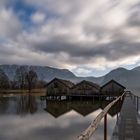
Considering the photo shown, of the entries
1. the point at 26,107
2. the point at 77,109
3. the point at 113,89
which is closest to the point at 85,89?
the point at 113,89

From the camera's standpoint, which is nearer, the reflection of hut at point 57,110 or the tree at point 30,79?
the reflection of hut at point 57,110

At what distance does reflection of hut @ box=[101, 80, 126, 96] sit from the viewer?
70125 mm

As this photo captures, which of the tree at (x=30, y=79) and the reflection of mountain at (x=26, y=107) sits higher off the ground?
the tree at (x=30, y=79)

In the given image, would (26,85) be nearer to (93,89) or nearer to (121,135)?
(93,89)

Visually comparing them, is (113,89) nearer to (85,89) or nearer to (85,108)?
(85,89)

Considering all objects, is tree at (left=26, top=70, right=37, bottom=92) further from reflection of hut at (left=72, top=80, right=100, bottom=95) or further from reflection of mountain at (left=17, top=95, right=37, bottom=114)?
reflection of mountain at (left=17, top=95, right=37, bottom=114)

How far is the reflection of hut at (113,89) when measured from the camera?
230ft

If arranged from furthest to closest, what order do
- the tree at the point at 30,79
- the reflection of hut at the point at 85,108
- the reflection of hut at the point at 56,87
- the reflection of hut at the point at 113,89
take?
the tree at the point at 30,79, the reflection of hut at the point at 56,87, the reflection of hut at the point at 113,89, the reflection of hut at the point at 85,108

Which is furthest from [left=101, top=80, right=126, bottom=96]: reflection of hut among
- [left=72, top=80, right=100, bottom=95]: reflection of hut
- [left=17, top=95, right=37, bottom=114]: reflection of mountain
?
[left=17, top=95, right=37, bottom=114]: reflection of mountain

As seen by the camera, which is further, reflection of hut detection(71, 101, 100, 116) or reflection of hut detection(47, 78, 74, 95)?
reflection of hut detection(47, 78, 74, 95)

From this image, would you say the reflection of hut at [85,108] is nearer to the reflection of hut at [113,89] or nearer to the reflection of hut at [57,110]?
the reflection of hut at [57,110]

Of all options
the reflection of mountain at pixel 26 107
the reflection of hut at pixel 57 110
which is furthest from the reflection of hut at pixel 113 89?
the reflection of hut at pixel 57 110

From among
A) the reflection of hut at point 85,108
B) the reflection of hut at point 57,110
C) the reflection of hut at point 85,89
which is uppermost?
the reflection of hut at point 85,89

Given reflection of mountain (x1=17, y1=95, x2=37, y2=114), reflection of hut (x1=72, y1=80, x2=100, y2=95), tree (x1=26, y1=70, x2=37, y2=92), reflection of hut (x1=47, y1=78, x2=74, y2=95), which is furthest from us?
tree (x1=26, y1=70, x2=37, y2=92)
